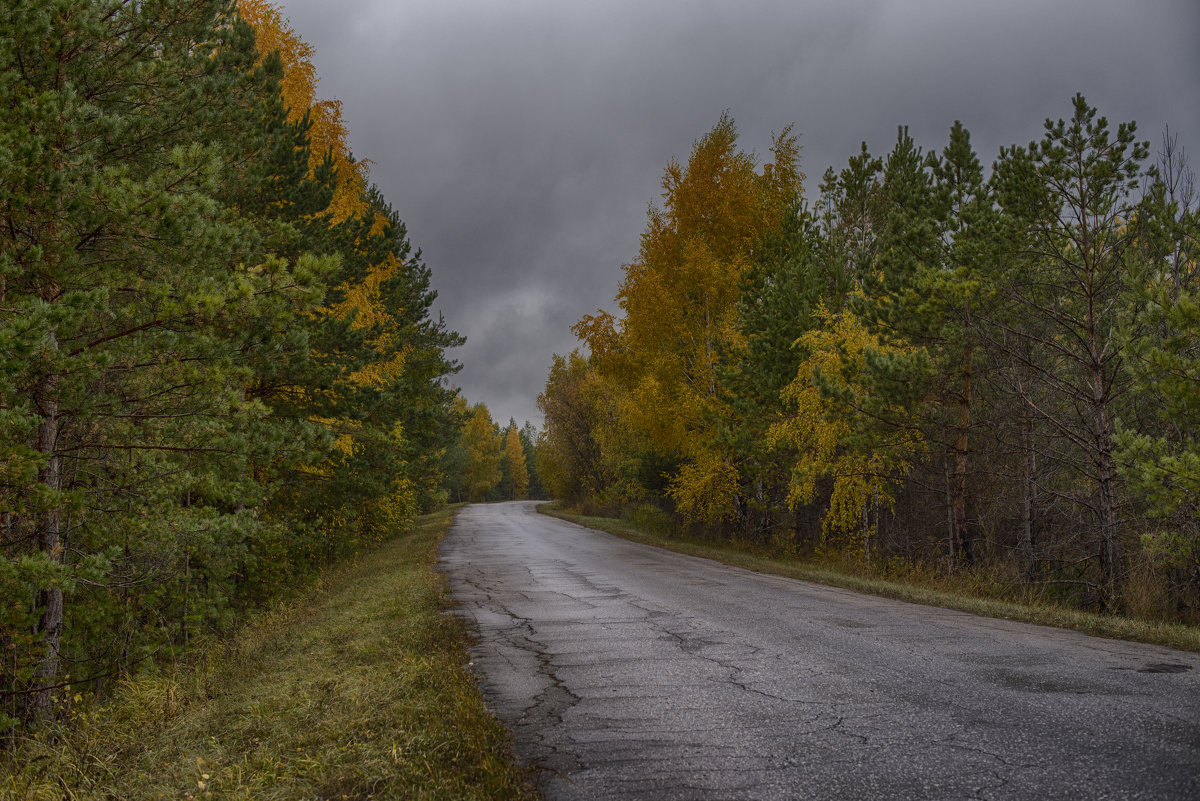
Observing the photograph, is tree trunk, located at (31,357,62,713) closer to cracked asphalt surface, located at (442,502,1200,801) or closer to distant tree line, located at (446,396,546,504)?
cracked asphalt surface, located at (442,502,1200,801)

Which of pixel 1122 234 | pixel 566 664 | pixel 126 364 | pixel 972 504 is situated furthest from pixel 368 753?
pixel 972 504

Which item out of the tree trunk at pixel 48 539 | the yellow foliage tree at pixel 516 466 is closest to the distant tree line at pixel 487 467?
the yellow foliage tree at pixel 516 466

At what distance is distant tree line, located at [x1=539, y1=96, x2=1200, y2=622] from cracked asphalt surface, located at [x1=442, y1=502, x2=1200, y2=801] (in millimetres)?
3222

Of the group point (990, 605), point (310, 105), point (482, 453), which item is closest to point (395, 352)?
point (310, 105)

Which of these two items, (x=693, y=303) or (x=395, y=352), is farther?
(x=693, y=303)

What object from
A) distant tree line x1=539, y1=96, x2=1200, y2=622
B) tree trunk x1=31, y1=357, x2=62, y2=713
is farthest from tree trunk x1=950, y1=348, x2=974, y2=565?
tree trunk x1=31, y1=357, x2=62, y2=713

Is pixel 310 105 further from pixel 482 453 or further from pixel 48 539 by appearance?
pixel 482 453

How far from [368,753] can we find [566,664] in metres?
2.41

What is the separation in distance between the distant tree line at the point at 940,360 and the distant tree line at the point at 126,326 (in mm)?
9129

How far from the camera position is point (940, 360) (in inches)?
495

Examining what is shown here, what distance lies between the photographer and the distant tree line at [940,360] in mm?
10031

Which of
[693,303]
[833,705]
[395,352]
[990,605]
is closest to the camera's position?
[833,705]

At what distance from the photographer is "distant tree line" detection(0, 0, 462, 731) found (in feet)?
17.7

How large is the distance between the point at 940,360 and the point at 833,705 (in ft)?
32.6
